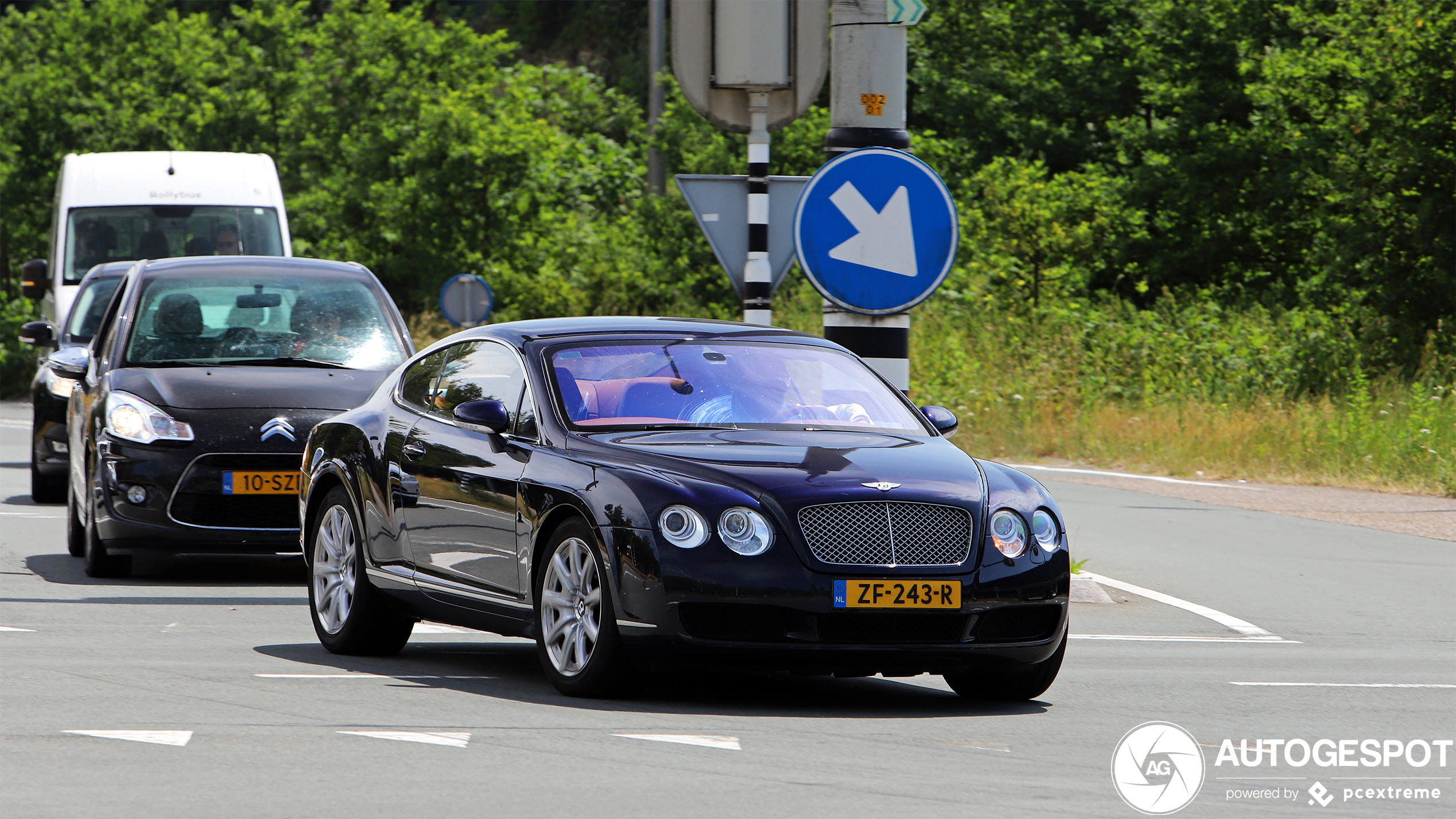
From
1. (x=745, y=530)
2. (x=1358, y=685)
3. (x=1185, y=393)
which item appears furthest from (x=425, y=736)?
(x=1185, y=393)

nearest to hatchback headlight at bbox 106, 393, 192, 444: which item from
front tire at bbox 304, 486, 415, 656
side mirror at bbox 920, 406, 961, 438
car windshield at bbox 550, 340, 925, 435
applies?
front tire at bbox 304, 486, 415, 656

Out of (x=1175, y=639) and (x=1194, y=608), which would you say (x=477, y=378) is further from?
(x=1194, y=608)

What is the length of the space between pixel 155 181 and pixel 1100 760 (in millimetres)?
18136

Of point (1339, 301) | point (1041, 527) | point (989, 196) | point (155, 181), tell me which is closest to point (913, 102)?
point (989, 196)

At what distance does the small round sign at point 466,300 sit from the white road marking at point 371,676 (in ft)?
55.0

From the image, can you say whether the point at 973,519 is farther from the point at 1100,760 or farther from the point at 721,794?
the point at 721,794

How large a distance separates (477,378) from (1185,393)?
18.0m

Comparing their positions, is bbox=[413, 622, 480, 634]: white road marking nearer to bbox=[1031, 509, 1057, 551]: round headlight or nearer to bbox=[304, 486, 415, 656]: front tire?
bbox=[304, 486, 415, 656]: front tire

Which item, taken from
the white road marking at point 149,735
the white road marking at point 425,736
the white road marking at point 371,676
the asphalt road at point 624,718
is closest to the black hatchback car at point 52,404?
the asphalt road at point 624,718

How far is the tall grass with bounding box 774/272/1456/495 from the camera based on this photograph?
20469mm

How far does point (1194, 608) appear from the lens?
1129 centimetres

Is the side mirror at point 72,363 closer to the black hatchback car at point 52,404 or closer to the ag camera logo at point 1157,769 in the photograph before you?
the black hatchback car at point 52,404

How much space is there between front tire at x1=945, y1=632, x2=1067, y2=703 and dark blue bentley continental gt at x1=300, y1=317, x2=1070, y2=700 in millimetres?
11

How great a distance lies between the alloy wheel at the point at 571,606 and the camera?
24.4 ft
